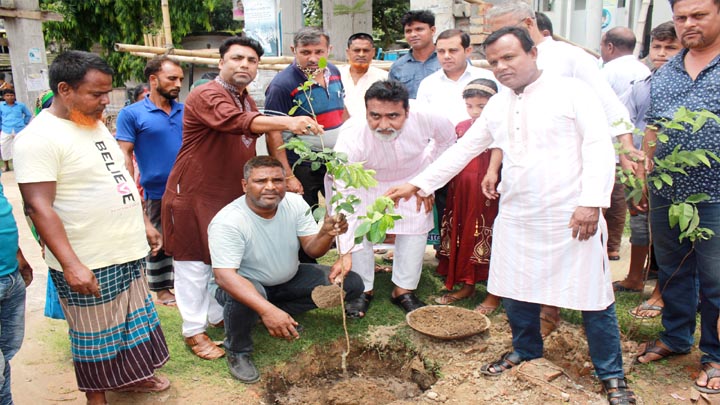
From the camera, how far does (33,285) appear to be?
486 centimetres

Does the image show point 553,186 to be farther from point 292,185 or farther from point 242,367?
point 242,367

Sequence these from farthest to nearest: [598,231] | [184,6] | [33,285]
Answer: [184,6], [33,285], [598,231]

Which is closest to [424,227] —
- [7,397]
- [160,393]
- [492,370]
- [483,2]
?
[492,370]

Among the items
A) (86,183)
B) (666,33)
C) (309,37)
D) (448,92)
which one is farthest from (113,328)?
(666,33)

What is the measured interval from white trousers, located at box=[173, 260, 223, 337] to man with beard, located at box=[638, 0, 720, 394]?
8.86 ft

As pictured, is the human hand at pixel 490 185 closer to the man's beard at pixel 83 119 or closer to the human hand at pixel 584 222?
the human hand at pixel 584 222

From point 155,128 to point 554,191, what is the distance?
283 centimetres

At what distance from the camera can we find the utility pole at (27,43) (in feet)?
32.1

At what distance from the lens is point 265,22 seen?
27.2 ft

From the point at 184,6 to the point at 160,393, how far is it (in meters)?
13.0

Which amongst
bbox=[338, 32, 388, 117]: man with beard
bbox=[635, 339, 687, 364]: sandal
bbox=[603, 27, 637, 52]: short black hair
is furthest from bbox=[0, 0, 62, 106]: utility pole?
bbox=[635, 339, 687, 364]: sandal

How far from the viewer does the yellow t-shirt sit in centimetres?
254

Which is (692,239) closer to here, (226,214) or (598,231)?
(598,231)

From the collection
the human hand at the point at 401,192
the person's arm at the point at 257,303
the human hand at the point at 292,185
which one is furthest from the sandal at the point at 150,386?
the human hand at the point at 401,192
